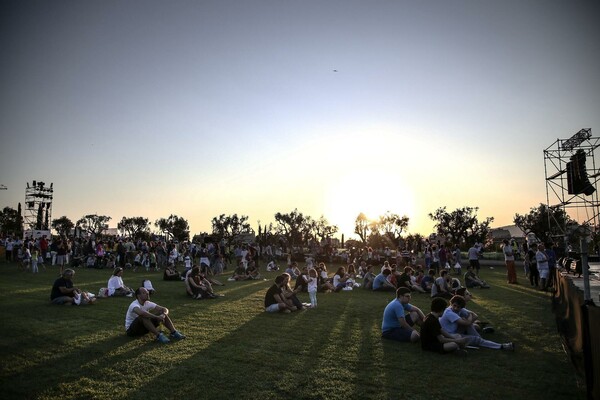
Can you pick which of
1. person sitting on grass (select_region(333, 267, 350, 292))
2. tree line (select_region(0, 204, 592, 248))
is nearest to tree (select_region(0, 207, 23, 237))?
tree line (select_region(0, 204, 592, 248))

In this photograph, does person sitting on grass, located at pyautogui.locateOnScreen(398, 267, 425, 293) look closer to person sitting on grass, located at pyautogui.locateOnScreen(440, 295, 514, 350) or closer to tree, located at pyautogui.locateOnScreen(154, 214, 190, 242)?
person sitting on grass, located at pyautogui.locateOnScreen(440, 295, 514, 350)

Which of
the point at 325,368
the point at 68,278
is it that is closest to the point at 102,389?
the point at 325,368

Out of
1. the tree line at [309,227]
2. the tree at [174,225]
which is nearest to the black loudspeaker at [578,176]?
the tree line at [309,227]

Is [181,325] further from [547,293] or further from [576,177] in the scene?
[576,177]

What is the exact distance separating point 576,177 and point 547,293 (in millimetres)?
11822

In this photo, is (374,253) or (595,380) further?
(374,253)

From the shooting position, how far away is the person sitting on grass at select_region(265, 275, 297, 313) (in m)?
11.9

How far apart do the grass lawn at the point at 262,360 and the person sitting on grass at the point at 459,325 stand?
19cm

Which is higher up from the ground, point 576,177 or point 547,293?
point 576,177

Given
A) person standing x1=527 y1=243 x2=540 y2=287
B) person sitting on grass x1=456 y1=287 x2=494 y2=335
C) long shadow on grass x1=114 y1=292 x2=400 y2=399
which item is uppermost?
person standing x1=527 y1=243 x2=540 y2=287

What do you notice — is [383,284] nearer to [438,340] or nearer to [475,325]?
[475,325]

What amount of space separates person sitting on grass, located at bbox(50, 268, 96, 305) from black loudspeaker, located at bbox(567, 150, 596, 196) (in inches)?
1016

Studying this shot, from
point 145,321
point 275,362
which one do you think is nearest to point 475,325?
point 275,362

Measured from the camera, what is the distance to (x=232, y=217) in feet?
258
